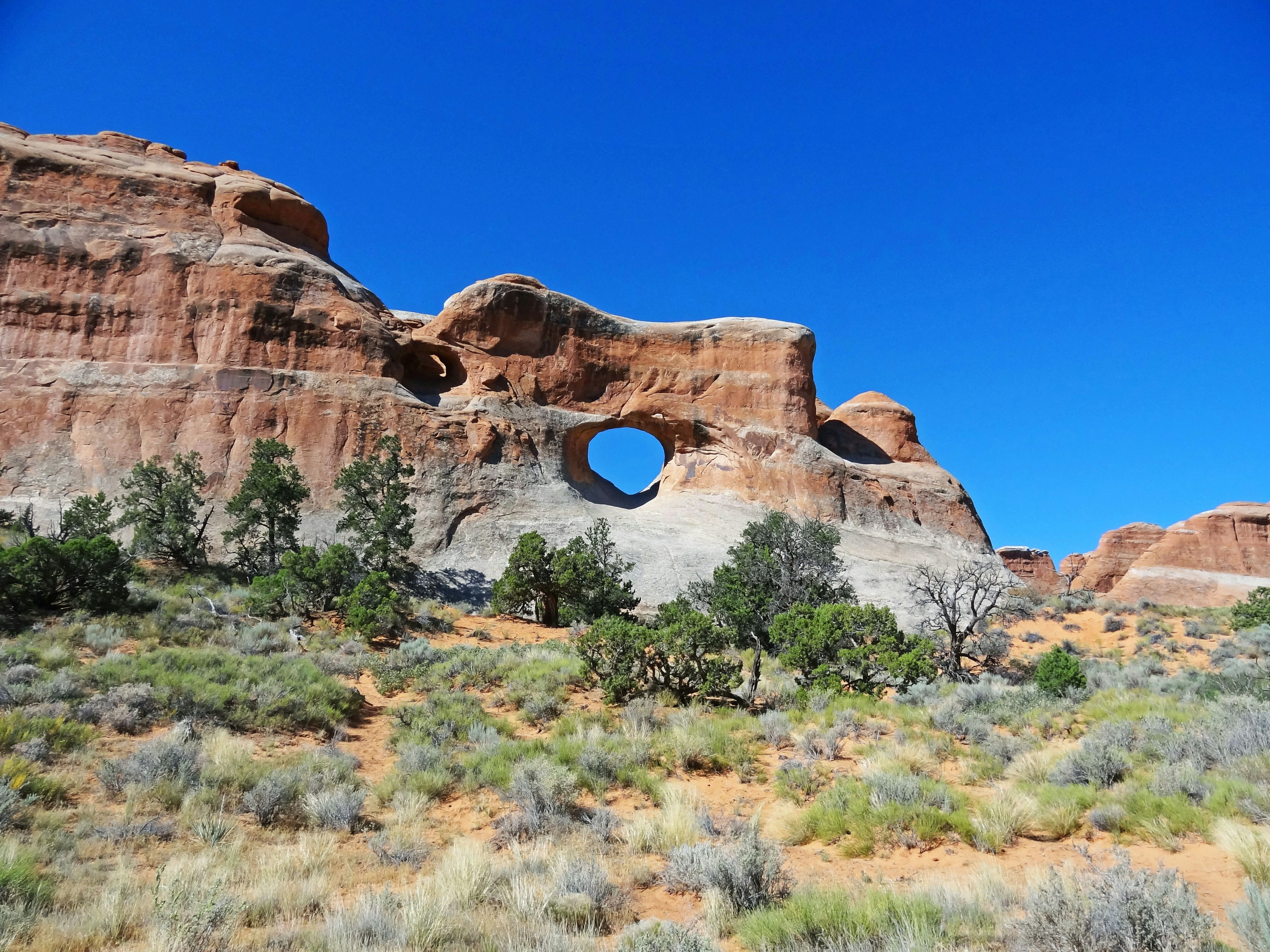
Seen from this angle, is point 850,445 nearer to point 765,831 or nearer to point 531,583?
point 531,583

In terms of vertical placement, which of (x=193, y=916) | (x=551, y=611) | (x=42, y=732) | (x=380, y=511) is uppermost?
(x=380, y=511)

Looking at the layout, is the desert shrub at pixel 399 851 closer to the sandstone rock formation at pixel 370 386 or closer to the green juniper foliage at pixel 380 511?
the green juniper foliage at pixel 380 511

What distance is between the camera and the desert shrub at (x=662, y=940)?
12.4 feet

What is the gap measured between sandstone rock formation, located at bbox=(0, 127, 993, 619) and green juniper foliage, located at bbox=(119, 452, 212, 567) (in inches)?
128

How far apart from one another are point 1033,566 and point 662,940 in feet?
266

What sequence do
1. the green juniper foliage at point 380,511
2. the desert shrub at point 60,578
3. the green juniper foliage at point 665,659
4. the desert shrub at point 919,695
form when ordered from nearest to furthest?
the green juniper foliage at point 665,659, the desert shrub at point 919,695, the desert shrub at point 60,578, the green juniper foliage at point 380,511

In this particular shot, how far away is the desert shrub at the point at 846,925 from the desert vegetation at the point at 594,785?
22mm

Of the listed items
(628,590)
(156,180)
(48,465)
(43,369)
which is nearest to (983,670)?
(628,590)

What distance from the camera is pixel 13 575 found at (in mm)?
13180

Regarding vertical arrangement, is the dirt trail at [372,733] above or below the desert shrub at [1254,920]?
above

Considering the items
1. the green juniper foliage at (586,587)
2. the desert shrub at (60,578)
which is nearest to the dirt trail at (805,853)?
the desert shrub at (60,578)

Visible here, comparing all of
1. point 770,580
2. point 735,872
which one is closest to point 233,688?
point 735,872

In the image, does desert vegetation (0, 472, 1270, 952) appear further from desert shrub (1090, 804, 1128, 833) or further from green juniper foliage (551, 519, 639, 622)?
green juniper foliage (551, 519, 639, 622)

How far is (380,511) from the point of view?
79.5 ft
